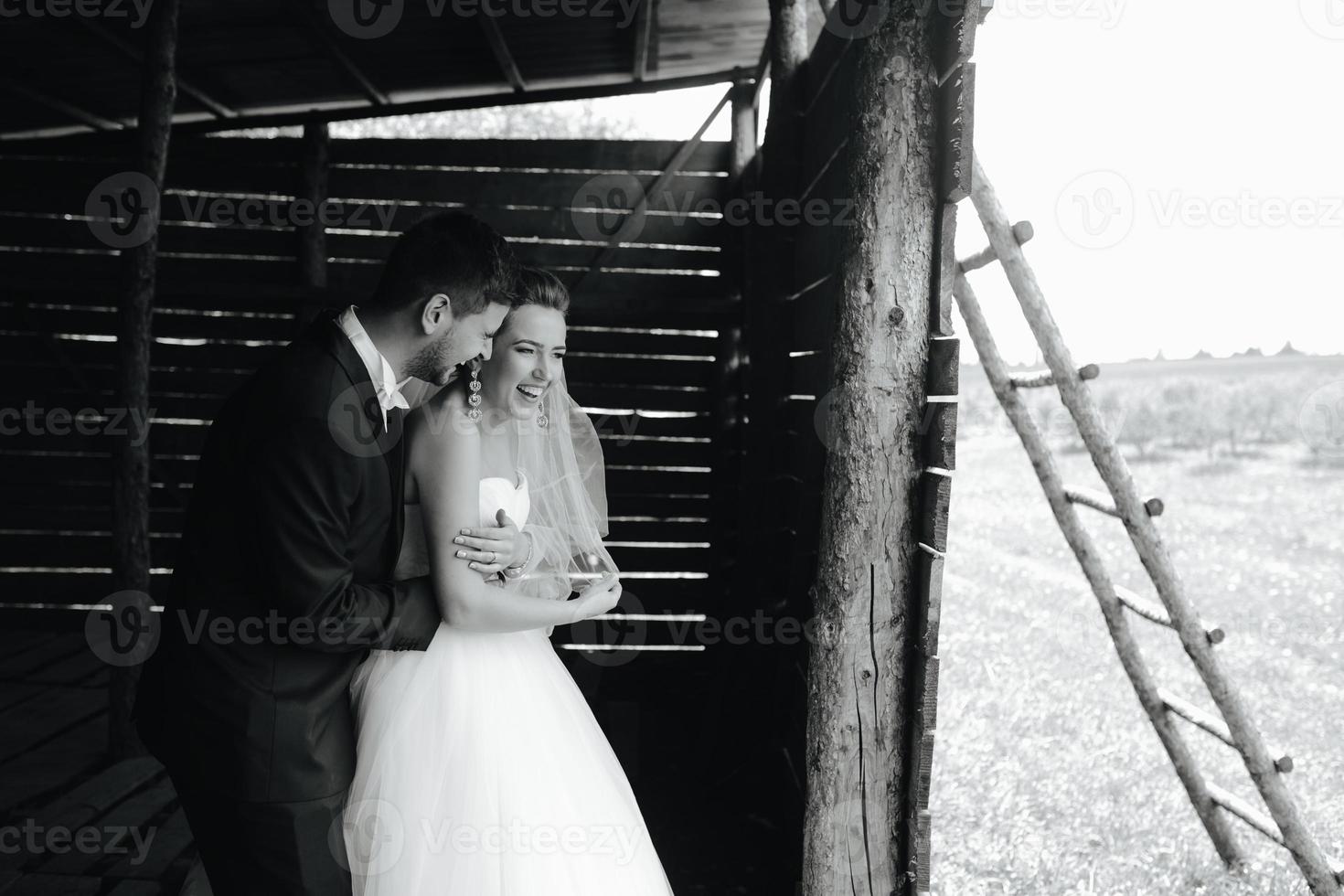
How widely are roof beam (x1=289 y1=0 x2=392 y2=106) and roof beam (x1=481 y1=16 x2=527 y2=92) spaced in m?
0.82

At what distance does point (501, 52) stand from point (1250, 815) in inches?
210

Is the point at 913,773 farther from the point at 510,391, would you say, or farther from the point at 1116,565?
the point at 1116,565

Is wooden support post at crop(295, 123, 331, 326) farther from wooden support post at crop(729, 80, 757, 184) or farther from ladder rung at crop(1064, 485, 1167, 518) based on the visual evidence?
ladder rung at crop(1064, 485, 1167, 518)

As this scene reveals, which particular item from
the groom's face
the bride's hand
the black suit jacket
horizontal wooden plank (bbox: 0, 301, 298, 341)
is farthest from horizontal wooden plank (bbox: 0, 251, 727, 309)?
the black suit jacket

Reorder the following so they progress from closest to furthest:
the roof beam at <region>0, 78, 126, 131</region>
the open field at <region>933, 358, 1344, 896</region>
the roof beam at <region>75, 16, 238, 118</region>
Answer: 1. the open field at <region>933, 358, 1344, 896</region>
2. the roof beam at <region>75, 16, 238, 118</region>
3. the roof beam at <region>0, 78, 126, 131</region>

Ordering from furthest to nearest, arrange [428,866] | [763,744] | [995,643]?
1. [995,643]
2. [763,744]
3. [428,866]

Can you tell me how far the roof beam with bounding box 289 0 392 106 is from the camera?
474 cm

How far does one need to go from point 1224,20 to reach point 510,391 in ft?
43.5

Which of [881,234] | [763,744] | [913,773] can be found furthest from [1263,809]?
[881,234]

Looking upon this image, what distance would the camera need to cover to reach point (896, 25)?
237 centimetres

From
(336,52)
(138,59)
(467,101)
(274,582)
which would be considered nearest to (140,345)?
(138,59)

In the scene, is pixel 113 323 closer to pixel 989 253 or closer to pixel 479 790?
pixel 479 790

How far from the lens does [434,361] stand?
2172mm

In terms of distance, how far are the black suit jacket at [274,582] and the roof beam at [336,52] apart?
341 centimetres
